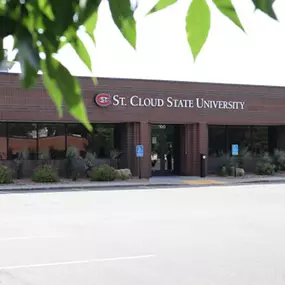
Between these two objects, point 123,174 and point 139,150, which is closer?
point 139,150

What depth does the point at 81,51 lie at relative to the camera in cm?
114

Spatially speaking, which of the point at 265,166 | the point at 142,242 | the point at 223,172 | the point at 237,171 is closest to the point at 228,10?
the point at 142,242

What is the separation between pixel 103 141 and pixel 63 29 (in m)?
27.1

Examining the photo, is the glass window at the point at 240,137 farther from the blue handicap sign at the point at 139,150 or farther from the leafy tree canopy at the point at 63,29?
the leafy tree canopy at the point at 63,29

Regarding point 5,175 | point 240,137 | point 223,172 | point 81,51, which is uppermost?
point 240,137

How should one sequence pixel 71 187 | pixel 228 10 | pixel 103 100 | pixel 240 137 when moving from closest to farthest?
pixel 228 10, pixel 71 187, pixel 103 100, pixel 240 137

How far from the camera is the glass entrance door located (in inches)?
1161

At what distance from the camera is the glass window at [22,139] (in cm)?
2616

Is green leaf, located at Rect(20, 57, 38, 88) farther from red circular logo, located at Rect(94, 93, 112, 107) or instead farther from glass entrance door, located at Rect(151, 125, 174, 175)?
glass entrance door, located at Rect(151, 125, 174, 175)

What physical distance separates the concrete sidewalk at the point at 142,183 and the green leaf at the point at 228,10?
2103 cm

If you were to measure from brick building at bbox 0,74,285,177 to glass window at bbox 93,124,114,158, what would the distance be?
0.05m

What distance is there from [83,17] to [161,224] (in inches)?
420

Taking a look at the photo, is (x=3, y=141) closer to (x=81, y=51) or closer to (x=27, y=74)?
(x=81, y=51)

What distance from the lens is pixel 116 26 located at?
1053 millimetres
